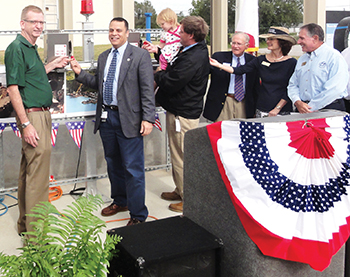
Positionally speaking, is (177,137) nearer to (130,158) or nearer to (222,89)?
(130,158)

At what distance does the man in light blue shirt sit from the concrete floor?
5.09 feet

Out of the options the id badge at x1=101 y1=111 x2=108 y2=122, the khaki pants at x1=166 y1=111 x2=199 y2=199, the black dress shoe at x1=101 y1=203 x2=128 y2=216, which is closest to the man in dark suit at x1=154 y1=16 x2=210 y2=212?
the khaki pants at x1=166 y1=111 x2=199 y2=199

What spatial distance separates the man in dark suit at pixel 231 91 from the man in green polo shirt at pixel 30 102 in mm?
1758

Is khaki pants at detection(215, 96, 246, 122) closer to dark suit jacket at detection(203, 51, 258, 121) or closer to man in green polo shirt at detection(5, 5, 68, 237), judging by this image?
dark suit jacket at detection(203, 51, 258, 121)

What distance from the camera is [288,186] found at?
1.60 meters

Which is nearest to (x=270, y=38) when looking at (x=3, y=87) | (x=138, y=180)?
(x=138, y=180)

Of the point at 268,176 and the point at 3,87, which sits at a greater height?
the point at 3,87

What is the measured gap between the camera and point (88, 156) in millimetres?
4047

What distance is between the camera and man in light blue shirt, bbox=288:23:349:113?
344 cm

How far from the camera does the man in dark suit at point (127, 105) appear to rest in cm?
332

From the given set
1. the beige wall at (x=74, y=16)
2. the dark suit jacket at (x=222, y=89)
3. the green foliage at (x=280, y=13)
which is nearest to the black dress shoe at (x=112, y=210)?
the dark suit jacket at (x=222, y=89)

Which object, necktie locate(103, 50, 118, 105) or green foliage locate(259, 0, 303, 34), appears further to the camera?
green foliage locate(259, 0, 303, 34)

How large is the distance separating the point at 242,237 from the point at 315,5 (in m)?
5.40

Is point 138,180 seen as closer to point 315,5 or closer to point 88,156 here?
point 88,156
